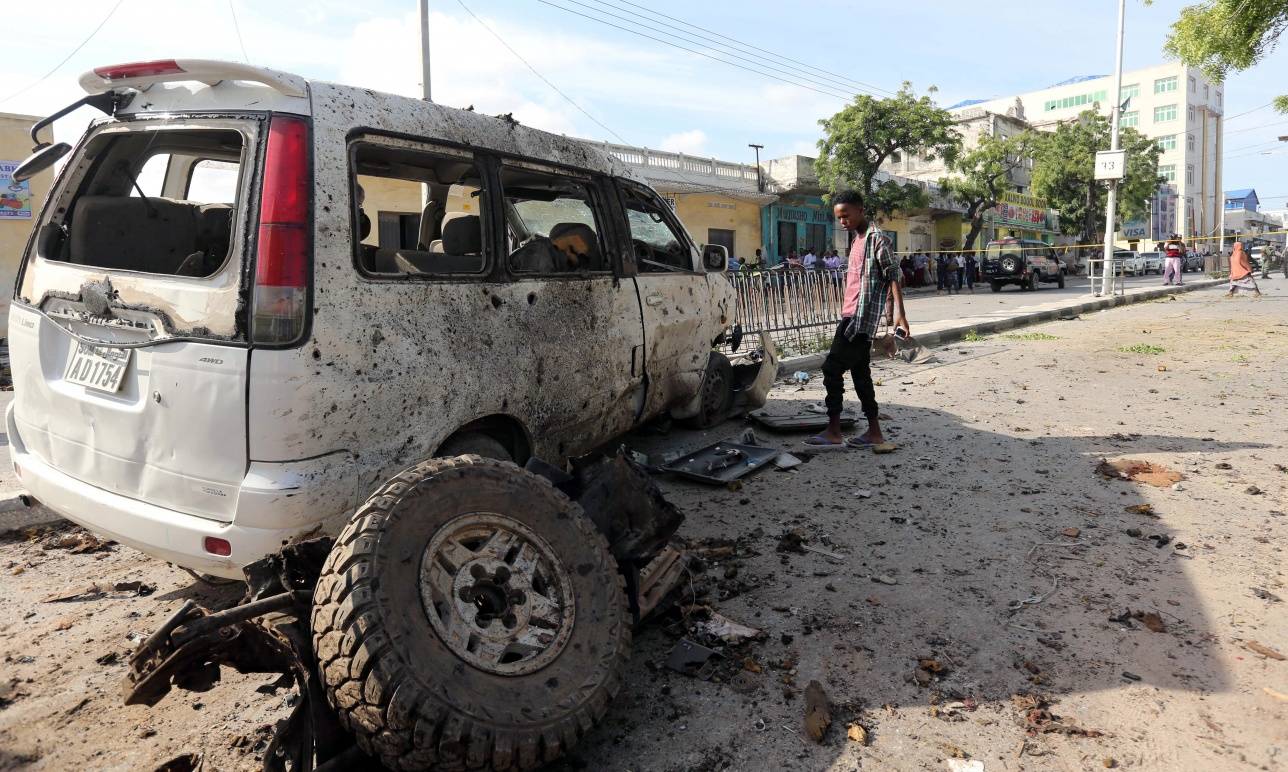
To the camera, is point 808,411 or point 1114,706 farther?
point 808,411

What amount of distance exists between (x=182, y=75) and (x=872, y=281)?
165 inches

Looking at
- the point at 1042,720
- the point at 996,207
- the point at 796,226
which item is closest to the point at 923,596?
the point at 1042,720

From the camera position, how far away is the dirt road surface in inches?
91.0

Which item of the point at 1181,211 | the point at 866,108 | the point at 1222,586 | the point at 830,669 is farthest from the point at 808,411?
the point at 1181,211

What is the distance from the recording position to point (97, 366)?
2.74 metres

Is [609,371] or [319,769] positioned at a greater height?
[609,371]

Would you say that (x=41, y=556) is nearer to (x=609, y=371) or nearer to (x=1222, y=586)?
(x=609, y=371)

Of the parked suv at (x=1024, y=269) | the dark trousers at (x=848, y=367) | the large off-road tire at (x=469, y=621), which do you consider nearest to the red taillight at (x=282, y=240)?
the large off-road tire at (x=469, y=621)

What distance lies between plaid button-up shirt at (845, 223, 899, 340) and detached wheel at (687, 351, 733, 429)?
1077 mm

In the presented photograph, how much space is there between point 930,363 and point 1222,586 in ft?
22.5

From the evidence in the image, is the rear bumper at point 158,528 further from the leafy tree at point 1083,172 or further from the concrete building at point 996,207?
the leafy tree at point 1083,172

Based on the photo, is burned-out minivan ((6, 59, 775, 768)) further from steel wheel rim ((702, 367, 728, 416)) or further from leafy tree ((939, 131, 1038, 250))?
leafy tree ((939, 131, 1038, 250))

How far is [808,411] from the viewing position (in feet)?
22.4

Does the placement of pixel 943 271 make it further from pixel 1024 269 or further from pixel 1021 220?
pixel 1021 220
